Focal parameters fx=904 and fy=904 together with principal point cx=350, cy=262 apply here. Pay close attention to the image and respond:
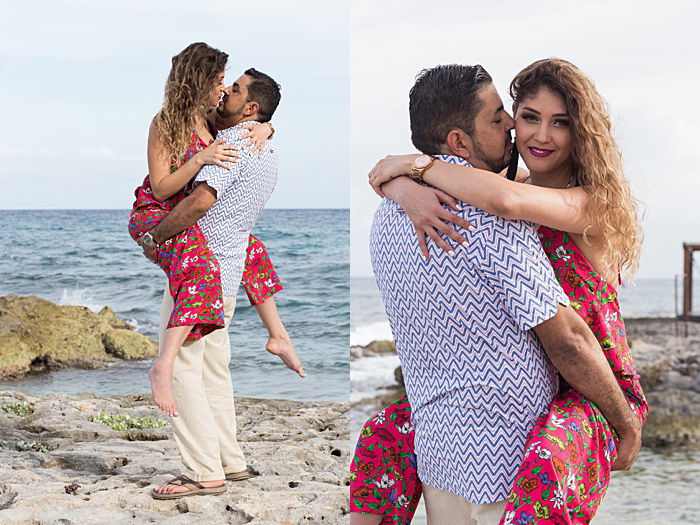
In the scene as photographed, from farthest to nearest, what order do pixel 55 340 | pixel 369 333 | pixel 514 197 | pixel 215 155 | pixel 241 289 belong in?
pixel 369 333 < pixel 241 289 < pixel 55 340 < pixel 215 155 < pixel 514 197

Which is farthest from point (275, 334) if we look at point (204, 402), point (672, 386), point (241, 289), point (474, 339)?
point (241, 289)

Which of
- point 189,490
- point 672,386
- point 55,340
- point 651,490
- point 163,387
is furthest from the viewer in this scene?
point 672,386

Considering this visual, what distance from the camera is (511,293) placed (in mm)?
1353

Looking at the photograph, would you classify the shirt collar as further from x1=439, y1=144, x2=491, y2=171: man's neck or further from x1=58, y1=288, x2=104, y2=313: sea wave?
x1=58, y1=288, x2=104, y2=313: sea wave

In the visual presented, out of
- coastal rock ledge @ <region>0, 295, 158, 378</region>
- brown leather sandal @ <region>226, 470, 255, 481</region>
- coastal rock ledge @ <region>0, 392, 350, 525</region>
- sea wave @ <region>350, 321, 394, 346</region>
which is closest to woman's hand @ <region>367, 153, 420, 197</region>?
coastal rock ledge @ <region>0, 392, 350, 525</region>

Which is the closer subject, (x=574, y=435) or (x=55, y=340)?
(x=574, y=435)

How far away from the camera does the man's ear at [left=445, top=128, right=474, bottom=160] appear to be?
1.49 metres

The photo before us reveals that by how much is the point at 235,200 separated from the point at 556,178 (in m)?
1.81

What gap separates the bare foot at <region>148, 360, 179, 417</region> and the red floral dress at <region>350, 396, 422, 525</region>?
1463 millimetres

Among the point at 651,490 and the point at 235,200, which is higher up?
the point at 235,200

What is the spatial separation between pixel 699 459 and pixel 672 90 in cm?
1359

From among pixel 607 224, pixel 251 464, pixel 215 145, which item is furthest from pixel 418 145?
pixel 251 464

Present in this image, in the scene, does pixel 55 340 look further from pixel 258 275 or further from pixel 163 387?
pixel 163 387

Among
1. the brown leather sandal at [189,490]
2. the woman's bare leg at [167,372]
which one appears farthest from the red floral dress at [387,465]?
the brown leather sandal at [189,490]
